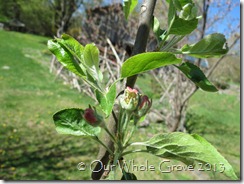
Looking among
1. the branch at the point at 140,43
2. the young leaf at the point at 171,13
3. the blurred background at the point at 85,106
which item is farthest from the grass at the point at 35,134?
the young leaf at the point at 171,13

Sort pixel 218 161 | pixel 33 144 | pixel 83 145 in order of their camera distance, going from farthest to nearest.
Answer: pixel 83 145
pixel 33 144
pixel 218 161

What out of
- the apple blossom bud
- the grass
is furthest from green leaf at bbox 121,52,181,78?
the grass

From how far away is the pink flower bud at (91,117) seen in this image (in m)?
0.41

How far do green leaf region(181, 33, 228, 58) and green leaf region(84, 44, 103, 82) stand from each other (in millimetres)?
141

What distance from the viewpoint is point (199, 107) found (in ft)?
31.6

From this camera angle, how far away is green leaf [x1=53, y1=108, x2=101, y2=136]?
0.45 metres

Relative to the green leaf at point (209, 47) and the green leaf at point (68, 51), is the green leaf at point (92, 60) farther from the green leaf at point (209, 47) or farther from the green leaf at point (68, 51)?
the green leaf at point (209, 47)

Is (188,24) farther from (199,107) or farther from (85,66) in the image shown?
(199,107)

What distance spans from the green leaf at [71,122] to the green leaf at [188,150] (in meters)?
0.10

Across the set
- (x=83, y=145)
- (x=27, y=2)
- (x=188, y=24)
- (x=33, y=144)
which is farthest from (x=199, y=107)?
(x=27, y=2)

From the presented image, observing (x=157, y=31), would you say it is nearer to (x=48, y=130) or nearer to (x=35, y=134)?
(x=35, y=134)

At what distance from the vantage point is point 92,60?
45 centimetres

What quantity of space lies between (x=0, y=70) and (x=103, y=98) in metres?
8.98

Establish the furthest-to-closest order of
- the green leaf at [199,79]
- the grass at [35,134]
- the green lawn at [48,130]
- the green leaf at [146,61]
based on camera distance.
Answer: the green lawn at [48,130] → the grass at [35,134] → the green leaf at [199,79] → the green leaf at [146,61]
